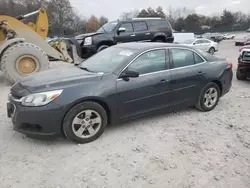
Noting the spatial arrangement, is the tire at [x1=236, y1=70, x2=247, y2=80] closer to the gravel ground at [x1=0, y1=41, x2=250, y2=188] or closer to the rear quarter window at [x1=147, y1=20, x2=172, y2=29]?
the gravel ground at [x1=0, y1=41, x2=250, y2=188]

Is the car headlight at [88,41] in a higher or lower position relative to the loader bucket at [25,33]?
lower

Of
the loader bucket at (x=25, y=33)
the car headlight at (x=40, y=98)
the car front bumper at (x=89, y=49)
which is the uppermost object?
the loader bucket at (x=25, y=33)

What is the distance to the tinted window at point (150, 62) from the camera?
14.1 ft

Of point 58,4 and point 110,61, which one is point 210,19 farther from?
point 110,61

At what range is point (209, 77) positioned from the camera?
5.09 meters

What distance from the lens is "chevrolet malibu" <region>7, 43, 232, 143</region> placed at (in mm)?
3588

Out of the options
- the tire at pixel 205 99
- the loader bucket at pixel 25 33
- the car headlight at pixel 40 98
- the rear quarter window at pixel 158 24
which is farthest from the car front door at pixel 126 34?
the car headlight at pixel 40 98

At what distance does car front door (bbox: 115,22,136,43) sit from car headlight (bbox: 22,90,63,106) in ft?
25.3

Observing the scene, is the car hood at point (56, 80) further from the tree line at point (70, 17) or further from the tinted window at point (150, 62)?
the tree line at point (70, 17)

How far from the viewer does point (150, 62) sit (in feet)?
14.7

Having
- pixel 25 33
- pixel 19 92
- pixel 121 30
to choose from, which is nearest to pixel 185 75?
pixel 19 92

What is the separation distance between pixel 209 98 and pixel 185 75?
35.6 inches

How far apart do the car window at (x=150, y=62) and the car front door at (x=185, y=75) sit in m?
0.22

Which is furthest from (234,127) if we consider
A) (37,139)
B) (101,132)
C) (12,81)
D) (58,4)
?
(58,4)
